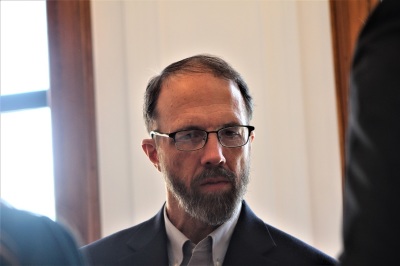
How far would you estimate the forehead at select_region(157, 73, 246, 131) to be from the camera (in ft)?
8.50

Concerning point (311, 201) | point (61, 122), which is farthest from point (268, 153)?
point (61, 122)

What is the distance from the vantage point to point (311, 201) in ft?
10.9

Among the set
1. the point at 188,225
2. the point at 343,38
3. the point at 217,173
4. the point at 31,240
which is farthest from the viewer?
the point at 343,38

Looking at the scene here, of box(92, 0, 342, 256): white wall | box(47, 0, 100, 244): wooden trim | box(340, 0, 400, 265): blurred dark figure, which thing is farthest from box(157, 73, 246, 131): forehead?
box(340, 0, 400, 265): blurred dark figure

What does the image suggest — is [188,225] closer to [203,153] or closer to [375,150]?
[203,153]

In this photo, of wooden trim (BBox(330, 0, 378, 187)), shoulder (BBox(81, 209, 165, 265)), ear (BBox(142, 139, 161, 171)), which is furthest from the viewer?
wooden trim (BBox(330, 0, 378, 187))

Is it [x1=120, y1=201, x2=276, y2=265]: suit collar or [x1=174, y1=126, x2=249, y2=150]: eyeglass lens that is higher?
Answer: [x1=174, y1=126, x2=249, y2=150]: eyeglass lens

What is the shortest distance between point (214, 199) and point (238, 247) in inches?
7.5

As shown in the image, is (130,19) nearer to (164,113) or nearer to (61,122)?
(61,122)

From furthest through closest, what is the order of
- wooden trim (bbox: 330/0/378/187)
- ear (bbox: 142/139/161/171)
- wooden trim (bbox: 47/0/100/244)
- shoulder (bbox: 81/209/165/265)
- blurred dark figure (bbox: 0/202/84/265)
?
1. wooden trim (bbox: 47/0/100/244)
2. wooden trim (bbox: 330/0/378/187)
3. ear (bbox: 142/139/161/171)
4. shoulder (bbox: 81/209/165/265)
5. blurred dark figure (bbox: 0/202/84/265)

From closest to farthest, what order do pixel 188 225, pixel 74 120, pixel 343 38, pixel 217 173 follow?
1. pixel 217 173
2. pixel 188 225
3. pixel 343 38
4. pixel 74 120

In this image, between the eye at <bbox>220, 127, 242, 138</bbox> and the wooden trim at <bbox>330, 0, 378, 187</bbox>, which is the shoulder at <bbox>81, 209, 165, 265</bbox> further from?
the wooden trim at <bbox>330, 0, 378, 187</bbox>

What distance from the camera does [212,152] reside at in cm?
252

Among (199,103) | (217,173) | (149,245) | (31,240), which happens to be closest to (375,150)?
(31,240)
